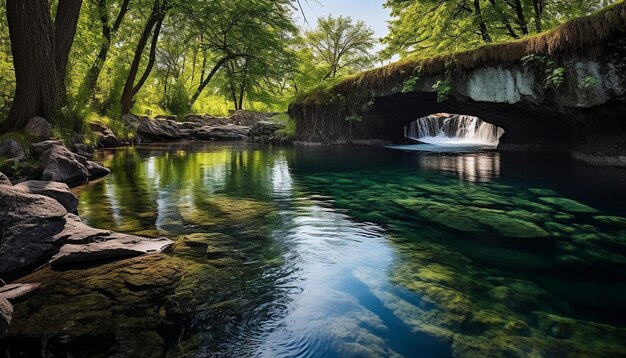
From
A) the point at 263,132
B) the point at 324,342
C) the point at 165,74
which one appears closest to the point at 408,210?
the point at 324,342

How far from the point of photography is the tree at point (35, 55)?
8.97 metres

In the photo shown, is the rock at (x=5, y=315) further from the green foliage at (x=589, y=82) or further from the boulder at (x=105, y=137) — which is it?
the boulder at (x=105, y=137)

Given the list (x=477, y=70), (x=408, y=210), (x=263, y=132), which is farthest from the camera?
(x=263, y=132)

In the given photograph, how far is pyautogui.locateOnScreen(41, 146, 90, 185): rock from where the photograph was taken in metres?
7.16

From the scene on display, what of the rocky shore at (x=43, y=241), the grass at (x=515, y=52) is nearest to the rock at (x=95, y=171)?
the rocky shore at (x=43, y=241)

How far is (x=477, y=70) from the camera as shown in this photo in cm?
1134

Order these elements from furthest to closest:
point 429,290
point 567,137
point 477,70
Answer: point 567,137
point 477,70
point 429,290

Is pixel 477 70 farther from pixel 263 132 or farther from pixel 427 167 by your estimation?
pixel 263 132

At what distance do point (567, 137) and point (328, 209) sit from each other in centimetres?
1053

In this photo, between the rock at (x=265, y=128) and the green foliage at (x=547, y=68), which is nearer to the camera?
the green foliage at (x=547, y=68)

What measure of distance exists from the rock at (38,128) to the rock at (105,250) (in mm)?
7387

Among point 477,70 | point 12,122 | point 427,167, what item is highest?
point 477,70

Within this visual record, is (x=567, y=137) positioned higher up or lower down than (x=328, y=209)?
higher up

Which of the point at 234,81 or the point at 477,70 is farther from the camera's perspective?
the point at 234,81
